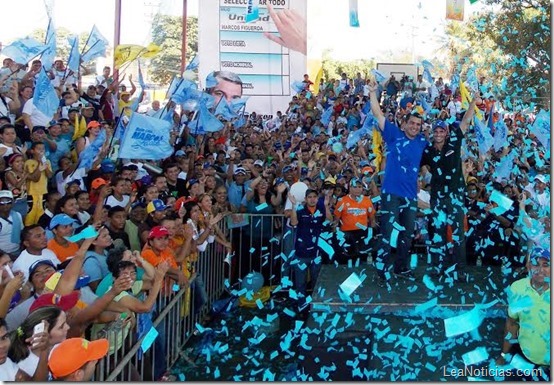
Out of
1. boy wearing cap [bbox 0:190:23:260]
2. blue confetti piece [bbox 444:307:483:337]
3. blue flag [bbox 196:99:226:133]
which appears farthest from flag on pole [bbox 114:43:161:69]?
blue confetti piece [bbox 444:307:483:337]

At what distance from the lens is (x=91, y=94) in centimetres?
1041

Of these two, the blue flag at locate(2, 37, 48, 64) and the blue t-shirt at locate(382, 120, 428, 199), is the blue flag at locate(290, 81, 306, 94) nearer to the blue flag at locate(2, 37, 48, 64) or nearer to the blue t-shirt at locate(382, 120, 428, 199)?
the blue flag at locate(2, 37, 48, 64)

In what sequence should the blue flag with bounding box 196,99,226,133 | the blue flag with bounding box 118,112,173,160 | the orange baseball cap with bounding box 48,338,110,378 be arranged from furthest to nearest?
the blue flag with bounding box 196,99,226,133
the blue flag with bounding box 118,112,173,160
the orange baseball cap with bounding box 48,338,110,378

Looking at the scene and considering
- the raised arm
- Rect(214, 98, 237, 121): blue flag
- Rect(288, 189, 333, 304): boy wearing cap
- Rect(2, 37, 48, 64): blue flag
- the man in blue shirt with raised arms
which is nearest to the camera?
the raised arm

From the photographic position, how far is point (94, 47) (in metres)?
9.82

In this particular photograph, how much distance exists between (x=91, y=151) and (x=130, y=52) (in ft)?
7.64

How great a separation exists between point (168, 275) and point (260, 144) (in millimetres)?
6520

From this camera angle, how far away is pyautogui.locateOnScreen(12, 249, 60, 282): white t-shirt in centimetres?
489

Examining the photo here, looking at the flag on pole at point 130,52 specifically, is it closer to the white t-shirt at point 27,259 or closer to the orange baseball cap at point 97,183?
the orange baseball cap at point 97,183

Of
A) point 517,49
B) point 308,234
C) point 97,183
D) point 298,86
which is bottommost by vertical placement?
point 308,234

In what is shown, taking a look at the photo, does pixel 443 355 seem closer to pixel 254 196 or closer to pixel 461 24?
pixel 254 196

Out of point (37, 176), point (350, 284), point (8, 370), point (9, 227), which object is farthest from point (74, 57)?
point (8, 370)

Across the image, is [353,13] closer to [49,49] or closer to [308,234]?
[49,49]

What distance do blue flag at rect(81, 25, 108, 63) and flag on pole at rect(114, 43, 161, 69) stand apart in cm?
62
